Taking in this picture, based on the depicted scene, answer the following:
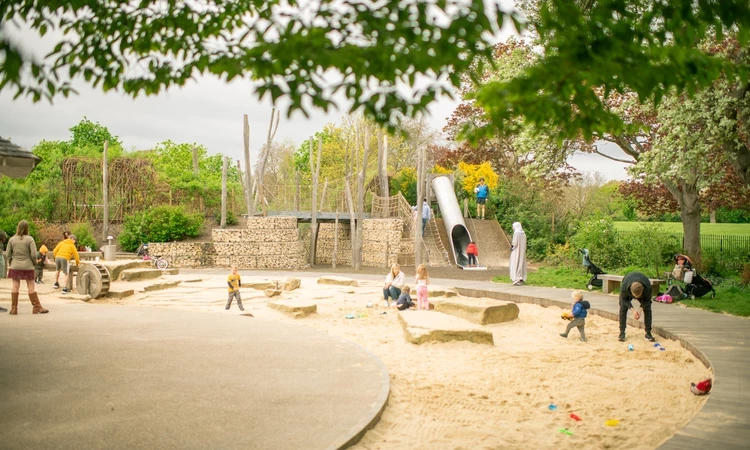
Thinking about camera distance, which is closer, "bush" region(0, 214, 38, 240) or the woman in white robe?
the woman in white robe

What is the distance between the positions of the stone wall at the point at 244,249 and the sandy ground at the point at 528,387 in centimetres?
1368

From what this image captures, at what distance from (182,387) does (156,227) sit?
21574mm

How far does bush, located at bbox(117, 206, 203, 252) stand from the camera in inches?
1040

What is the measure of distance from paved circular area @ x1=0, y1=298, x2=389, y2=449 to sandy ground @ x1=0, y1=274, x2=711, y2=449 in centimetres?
51

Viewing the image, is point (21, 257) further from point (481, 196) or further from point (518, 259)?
point (481, 196)

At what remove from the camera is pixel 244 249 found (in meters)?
26.1

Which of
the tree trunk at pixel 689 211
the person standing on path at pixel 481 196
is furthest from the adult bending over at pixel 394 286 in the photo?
the person standing on path at pixel 481 196

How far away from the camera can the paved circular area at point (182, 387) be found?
4793 millimetres

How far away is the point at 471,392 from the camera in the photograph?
22.7 ft

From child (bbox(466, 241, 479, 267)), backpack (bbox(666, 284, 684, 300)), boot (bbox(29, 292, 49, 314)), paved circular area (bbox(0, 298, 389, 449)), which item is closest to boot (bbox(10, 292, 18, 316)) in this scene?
boot (bbox(29, 292, 49, 314))

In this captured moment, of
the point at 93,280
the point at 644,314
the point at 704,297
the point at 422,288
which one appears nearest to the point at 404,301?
the point at 422,288

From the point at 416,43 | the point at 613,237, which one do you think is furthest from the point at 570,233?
the point at 416,43

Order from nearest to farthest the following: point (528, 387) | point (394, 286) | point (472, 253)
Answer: point (528, 387), point (394, 286), point (472, 253)

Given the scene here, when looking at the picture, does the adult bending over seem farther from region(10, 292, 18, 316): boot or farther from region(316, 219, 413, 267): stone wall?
region(316, 219, 413, 267): stone wall
